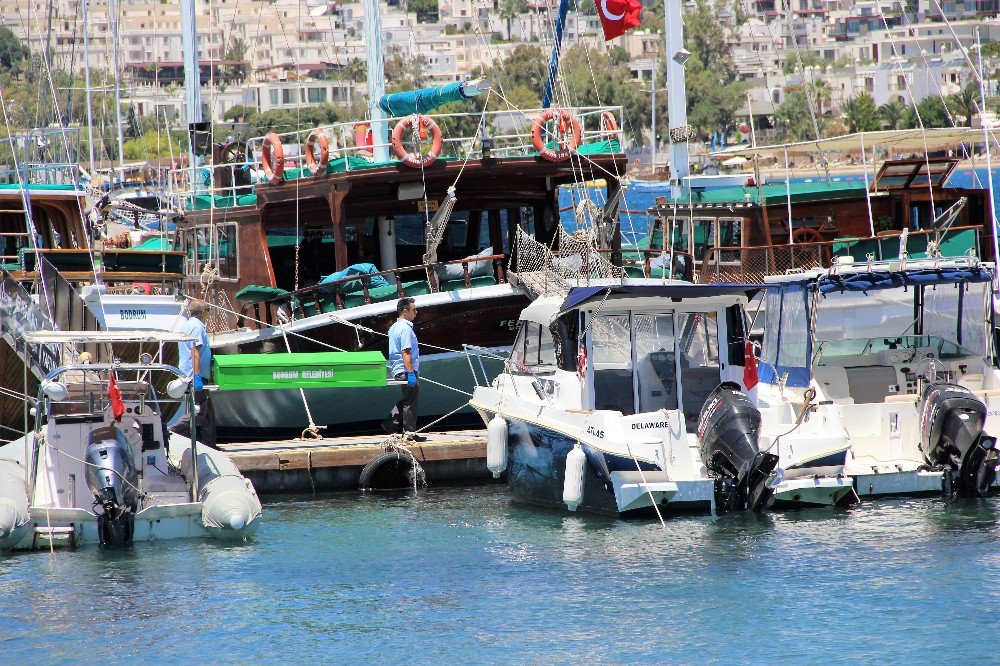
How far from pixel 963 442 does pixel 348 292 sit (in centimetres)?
925

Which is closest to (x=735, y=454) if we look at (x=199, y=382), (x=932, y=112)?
(x=199, y=382)

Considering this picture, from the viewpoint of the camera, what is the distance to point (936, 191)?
84.1ft

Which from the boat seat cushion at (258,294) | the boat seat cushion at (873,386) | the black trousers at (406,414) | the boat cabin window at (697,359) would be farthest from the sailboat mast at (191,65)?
the boat seat cushion at (873,386)

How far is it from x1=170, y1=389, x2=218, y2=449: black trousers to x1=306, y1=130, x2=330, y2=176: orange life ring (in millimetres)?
4655

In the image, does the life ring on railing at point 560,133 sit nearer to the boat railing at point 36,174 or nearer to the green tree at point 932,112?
the boat railing at point 36,174

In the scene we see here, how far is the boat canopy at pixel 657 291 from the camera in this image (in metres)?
15.4

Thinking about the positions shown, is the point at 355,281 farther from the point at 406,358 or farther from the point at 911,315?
the point at 911,315

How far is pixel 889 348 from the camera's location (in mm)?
17484

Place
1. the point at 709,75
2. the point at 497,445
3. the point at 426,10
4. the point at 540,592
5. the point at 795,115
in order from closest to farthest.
Answer: the point at 540,592
the point at 497,445
the point at 795,115
the point at 709,75
the point at 426,10

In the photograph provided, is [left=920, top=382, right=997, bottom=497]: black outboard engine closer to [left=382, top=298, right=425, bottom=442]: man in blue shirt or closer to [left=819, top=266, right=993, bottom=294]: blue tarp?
[left=819, top=266, right=993, bottom=294]: blue tarp

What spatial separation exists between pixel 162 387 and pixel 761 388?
772cm

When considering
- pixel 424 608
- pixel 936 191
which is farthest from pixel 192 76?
pixel 424 608

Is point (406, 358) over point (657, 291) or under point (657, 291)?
under

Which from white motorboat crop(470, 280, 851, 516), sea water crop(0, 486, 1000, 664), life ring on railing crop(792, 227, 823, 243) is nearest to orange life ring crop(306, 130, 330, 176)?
white motorboat crop(470, 280, 851, 516)
